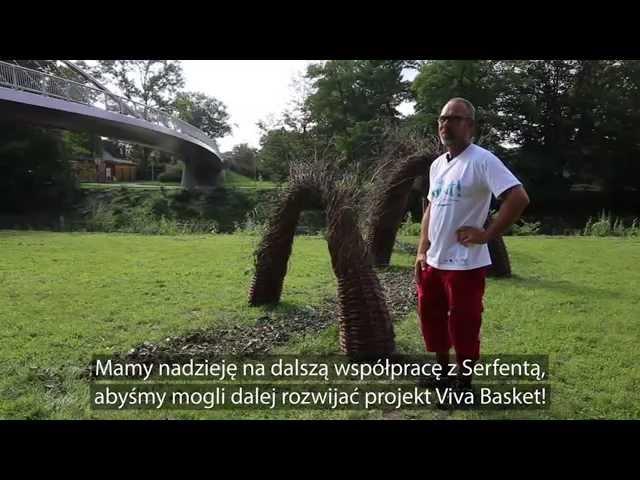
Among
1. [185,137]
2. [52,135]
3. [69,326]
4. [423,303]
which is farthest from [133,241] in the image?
[52,135]

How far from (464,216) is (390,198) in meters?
5.08

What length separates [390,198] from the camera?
830cm

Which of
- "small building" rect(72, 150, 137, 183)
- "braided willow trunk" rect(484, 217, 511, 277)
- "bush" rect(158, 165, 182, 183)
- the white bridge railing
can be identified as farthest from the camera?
"bush" rect(158, 165, 182, 183)

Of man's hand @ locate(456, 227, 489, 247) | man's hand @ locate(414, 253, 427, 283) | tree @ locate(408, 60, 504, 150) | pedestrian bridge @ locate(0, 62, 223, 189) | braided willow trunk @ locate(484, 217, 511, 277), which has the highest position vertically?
tree @ locate(408, 60, 504, 150)

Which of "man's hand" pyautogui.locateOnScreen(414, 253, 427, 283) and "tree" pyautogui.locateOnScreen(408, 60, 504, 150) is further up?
"tree" pyautogui.locateOnScreen(408, 60, 504, 150)

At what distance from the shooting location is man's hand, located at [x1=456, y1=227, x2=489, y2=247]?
10.4ft

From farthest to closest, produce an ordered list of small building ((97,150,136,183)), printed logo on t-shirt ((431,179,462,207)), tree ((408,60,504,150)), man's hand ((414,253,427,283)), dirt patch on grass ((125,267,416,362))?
small building ((97,150,136,183)) → tree ((408,60,504,150)) → dirt patch on grass ((125,267,416,362)) → man's hand ((414,253,427,283)) → printed logo on t-shirt ((431,179,462,207))

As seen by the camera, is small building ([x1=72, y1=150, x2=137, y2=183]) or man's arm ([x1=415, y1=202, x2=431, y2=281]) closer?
man's arm ([x1=415, y1=202, x2=431, y2=281])

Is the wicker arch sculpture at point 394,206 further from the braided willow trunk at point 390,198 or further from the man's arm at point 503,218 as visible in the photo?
the man's arm at point 503,218

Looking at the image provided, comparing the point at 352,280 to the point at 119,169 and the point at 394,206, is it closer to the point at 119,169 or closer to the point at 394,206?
the point at 394,206

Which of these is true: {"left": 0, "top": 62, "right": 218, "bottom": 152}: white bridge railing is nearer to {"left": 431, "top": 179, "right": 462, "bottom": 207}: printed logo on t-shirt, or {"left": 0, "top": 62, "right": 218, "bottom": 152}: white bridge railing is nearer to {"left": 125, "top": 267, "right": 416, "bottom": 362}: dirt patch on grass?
{"left": 125, "top": 267, "right": 416, "bottom": 362}: dirt patch on grass

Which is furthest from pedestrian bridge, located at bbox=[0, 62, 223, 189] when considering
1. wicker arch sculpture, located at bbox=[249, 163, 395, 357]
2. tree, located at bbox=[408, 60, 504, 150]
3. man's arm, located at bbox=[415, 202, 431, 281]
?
man's arm, located at bbox=[415, 202, 431, 281]

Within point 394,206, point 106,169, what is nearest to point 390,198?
point 394,206

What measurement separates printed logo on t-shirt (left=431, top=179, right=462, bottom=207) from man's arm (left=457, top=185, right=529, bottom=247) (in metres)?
0.20
